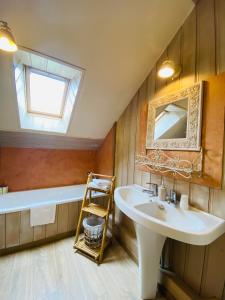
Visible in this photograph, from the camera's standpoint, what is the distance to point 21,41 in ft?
4.31

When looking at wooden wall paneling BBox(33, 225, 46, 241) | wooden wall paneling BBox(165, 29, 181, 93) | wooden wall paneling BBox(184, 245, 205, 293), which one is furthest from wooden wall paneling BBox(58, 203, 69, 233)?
wooden wall paneling BBox(165, 29, 181, 93)

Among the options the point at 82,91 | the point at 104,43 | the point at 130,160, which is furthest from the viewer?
the point at 130,160

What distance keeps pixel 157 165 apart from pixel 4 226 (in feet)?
5.85

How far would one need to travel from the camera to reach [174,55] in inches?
57.8

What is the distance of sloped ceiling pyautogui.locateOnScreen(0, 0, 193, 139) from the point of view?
1195 millimetres

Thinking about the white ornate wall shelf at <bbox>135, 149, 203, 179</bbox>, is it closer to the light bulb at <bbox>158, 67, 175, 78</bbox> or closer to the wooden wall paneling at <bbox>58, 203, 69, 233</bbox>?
the light bulb at <bbox>158, 67, 175, 78</bbox>

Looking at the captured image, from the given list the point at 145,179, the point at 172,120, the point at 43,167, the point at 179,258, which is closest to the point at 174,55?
the point at 172,120

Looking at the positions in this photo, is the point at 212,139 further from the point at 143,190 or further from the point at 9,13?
the point at 9,13

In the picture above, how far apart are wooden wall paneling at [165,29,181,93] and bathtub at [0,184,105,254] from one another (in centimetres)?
174

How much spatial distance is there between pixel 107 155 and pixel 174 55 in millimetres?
1676

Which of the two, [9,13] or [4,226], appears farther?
[4,226]

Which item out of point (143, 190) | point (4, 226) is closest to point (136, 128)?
point (143, 190)

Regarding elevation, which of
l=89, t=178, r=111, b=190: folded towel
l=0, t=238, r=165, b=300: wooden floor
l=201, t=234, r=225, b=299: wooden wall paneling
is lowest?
l=0, t=238, r=165, b=300: wooden floor

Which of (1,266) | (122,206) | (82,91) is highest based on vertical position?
(82,91)
